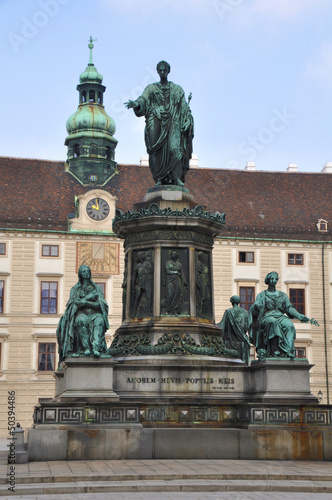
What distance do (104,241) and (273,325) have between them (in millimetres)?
35073

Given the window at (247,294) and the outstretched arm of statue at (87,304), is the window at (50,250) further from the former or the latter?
the outstretched arm of statue at (87,304)

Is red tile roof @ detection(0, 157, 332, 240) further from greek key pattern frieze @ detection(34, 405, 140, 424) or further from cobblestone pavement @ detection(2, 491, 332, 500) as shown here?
cobblestone pavement @ detection(2, 491, 332, 500)

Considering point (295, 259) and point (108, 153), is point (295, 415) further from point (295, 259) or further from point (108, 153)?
point (108, 153)

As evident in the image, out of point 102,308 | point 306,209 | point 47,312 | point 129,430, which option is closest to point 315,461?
point 129,430

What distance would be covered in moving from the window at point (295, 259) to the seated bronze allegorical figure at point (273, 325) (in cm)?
3583

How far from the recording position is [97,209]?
168ft

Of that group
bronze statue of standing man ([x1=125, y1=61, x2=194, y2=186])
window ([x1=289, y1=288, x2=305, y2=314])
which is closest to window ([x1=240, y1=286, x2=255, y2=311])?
window ([x1=289, y1=288, x2=305, y2=314])

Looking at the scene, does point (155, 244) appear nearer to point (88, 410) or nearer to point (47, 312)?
point (88, 410)

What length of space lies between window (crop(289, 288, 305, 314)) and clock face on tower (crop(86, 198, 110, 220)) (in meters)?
12.3

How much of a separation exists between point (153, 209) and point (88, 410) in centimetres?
464

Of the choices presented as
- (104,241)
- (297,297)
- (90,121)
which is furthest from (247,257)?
(90,121)

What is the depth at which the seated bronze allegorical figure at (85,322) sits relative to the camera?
1586 cm

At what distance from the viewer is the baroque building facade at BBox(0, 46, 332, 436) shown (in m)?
49.7

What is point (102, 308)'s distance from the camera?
16.4m
